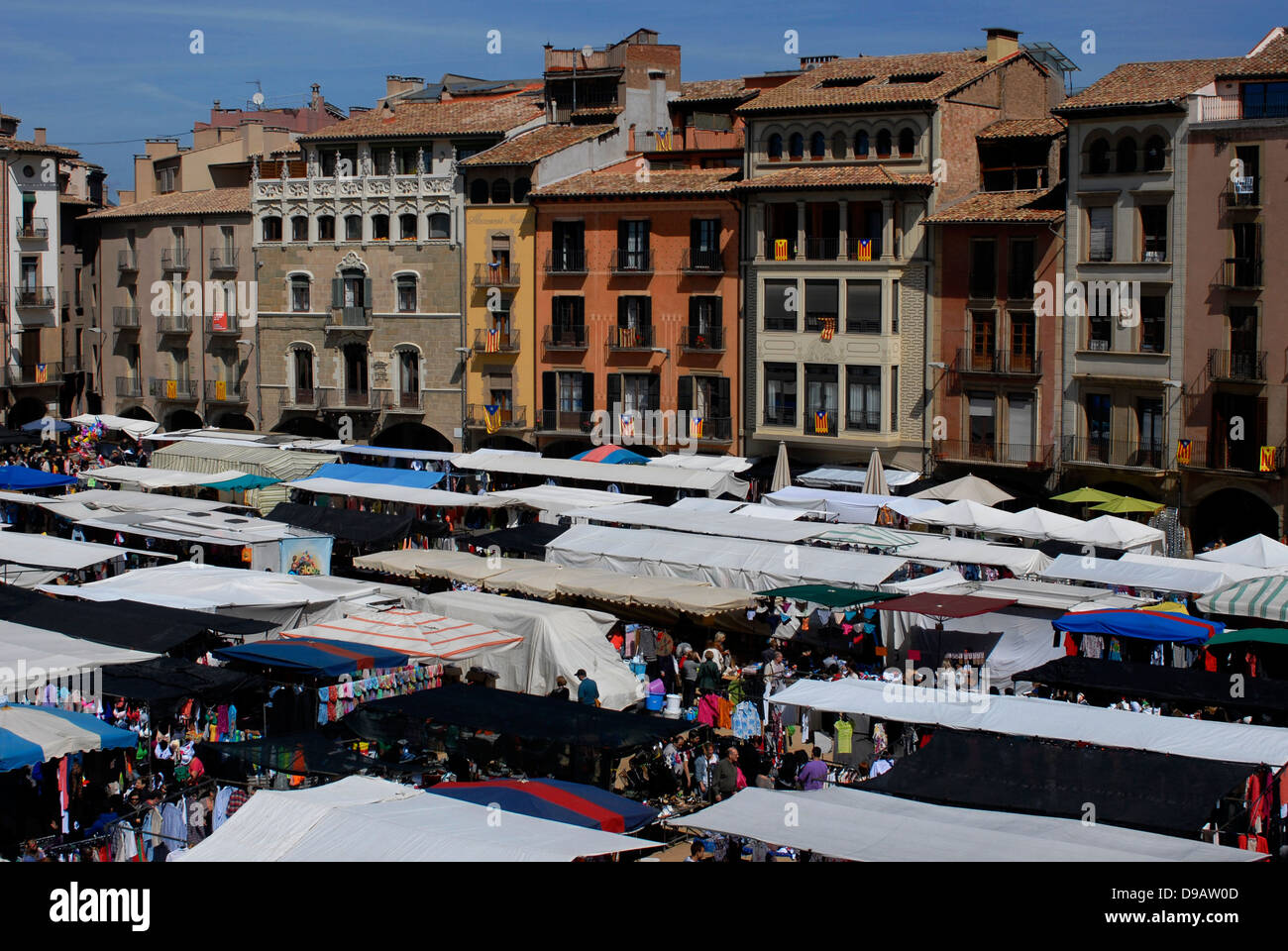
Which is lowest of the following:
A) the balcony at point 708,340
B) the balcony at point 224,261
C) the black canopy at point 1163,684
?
the black canopy at point 1163,684

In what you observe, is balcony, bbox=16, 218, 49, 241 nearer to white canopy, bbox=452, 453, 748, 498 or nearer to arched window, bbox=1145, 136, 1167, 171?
white canopy, bbox=452, 453, 748, 498

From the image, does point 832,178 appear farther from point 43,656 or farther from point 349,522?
point 43,656

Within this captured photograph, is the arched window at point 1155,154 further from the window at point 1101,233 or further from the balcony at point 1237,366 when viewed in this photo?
the balcony at point 1237,366

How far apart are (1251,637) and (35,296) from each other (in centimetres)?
4855

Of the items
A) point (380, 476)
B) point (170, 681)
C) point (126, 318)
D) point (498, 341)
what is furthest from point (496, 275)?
point (170, 681)

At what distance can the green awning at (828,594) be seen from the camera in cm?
2747

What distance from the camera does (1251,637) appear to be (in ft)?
80.0

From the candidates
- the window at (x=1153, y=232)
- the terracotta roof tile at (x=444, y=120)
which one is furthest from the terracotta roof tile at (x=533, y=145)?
the window at (x=1153, y=232)

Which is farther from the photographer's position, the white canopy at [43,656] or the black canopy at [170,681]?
the black canopy at [170,681]

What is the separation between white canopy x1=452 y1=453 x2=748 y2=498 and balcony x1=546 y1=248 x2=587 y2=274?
25.3 feet

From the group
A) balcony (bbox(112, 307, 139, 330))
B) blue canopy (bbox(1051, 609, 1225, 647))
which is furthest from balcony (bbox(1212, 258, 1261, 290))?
balcony (bbox(112, 307, 139, 330))

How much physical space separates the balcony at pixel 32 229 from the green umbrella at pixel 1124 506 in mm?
40834

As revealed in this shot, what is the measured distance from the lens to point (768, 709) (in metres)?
24.0
